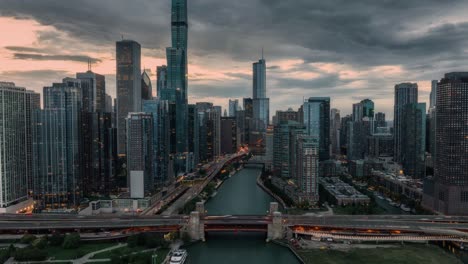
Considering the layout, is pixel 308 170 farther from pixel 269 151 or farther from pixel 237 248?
pixel 269 151

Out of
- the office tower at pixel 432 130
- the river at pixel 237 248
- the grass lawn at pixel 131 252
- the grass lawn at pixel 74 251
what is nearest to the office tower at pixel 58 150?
the grass lawn at pixel 74 251

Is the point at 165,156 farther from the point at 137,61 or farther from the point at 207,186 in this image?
the point at 137,61

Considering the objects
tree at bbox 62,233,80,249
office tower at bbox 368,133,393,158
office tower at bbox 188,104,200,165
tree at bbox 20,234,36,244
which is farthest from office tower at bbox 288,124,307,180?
tree at bbox 20,234,36,244

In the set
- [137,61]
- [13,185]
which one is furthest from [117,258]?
[137,61]

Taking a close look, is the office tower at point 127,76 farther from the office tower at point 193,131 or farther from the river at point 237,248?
the river at point 237,248

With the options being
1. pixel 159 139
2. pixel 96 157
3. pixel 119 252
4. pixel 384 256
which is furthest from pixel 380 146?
pixel 119 252
